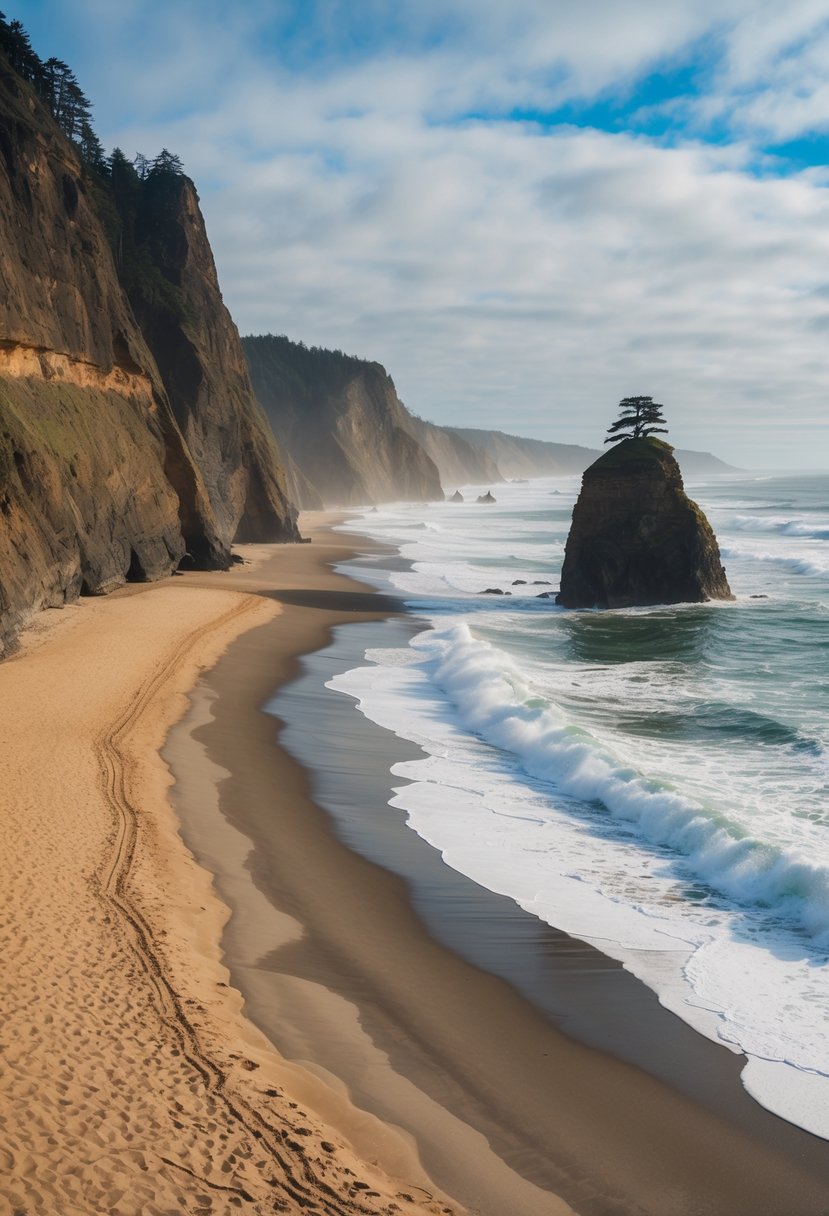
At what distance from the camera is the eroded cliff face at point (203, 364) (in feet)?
151

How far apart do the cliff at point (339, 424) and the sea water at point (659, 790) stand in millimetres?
90722

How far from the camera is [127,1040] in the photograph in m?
6.67

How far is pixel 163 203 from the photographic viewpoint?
49.7 metres

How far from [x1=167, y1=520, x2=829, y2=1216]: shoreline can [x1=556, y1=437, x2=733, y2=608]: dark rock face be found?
2522 centimetres

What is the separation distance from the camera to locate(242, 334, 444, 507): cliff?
396ft

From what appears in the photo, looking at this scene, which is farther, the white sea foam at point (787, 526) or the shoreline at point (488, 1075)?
the white sea foam at point (787, 526)

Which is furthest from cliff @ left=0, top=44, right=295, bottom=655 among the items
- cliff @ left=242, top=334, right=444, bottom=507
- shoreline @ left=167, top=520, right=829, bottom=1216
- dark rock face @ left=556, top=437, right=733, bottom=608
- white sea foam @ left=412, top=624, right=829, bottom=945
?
cliff @ left=242, top=334, right=444, bottom=507

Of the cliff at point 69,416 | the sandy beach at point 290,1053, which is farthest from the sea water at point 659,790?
the cliff at point 69,416

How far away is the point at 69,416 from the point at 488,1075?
27144 millimetres

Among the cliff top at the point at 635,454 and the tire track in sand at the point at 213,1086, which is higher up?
the cliff top at the point at 635,454

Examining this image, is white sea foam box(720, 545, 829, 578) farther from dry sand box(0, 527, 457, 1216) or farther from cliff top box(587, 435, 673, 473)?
dry sand box(0, 527, 457, 1216)

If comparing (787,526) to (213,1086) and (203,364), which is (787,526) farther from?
(213,1086)

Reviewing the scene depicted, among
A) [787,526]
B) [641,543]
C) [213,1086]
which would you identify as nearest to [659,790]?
[213,1086]

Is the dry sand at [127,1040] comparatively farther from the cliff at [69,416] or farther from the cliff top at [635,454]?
the cliff top at [635,454]
